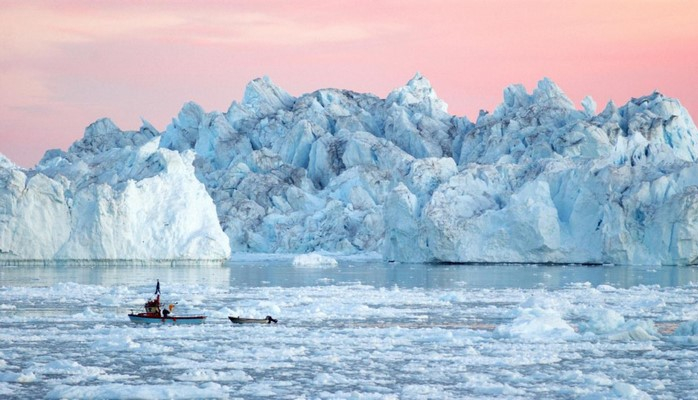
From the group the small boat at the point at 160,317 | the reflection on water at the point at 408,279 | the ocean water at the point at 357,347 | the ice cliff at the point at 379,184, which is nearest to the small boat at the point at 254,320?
the ocean water at the point at 357,347

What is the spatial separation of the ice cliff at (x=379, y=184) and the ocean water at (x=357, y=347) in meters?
20.8

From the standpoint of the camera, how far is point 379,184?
7344 centimetres

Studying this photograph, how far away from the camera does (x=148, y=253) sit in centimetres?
5241

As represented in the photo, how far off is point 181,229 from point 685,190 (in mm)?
25504

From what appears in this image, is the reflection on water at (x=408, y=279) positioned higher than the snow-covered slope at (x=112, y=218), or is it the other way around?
the snow-covered slope at (x=112, y=218)

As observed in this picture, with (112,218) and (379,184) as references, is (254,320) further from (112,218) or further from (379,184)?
(379,184)

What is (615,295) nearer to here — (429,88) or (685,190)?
(685,190)

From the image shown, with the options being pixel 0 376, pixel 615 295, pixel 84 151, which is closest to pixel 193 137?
pixel 84 151

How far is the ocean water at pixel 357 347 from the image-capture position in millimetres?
13164

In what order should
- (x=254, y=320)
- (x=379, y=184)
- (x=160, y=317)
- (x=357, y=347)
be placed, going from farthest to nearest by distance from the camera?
(x=379, y=184) < (x=160, y=317) < (x=254, y=320) < (x=357, y=347)

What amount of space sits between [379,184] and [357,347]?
56.5 m

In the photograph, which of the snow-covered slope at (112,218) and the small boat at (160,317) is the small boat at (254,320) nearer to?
the small boat at (160,317)

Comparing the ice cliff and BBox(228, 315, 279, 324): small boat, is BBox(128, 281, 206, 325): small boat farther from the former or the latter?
the ice cliff

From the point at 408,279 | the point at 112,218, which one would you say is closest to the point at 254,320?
the point at 408,279
